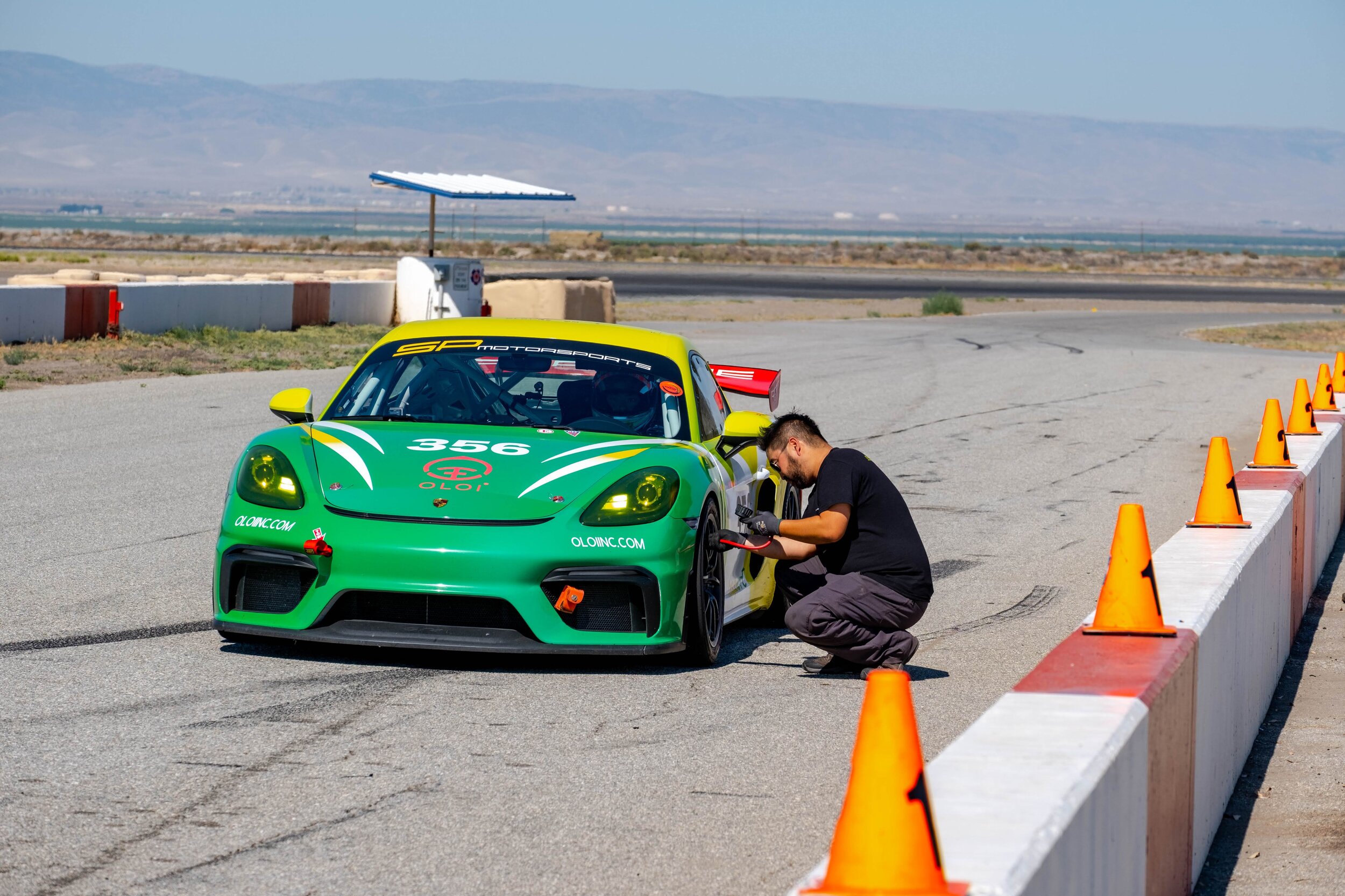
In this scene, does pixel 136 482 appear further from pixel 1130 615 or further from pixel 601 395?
pixel 1130 615

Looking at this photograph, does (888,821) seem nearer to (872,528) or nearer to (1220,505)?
(872,528)

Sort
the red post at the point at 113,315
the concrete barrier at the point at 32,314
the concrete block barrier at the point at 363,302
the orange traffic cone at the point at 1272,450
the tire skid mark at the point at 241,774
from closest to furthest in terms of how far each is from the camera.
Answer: the tire skid mark at the point at 241,774
the orange traffic cone at the point at 1272,450
the concrete barrier at the point at 32,314
the red post at the point at 113,315
the concrete block barrier at the point at 363,302

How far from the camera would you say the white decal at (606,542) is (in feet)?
20.5

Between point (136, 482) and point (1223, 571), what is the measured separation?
7.92 metres

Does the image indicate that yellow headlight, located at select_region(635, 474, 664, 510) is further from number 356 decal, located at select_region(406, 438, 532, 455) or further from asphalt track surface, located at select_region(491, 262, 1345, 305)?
asphalt track surface, located at select_region(491, 262, 1345, 305)

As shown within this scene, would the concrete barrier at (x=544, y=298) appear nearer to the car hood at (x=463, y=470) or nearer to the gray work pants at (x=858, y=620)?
the car hood at (x=463, y=470)

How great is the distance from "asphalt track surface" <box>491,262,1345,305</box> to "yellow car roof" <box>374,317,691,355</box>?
3817cm

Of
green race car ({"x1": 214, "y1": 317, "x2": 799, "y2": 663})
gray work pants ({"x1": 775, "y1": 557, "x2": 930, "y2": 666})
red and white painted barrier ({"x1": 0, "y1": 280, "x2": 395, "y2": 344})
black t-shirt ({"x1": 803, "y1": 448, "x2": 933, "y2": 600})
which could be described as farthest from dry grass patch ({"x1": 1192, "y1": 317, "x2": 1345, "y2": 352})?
green race car ({"x1": 214, "y1": 317, "x2": 799, "y2": 663})

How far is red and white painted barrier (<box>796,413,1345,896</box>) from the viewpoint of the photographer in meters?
2.88

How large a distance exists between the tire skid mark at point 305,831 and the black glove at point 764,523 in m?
2.04

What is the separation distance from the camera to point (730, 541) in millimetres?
6688

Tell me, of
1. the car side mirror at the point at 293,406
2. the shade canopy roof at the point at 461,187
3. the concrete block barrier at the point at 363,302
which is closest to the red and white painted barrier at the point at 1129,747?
the car side mirror at the point at 293,406

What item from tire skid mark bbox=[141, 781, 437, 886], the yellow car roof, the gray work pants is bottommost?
tire skid mark bbox=[141, 781, 437, 886]

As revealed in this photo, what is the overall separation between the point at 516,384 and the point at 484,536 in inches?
74.0
